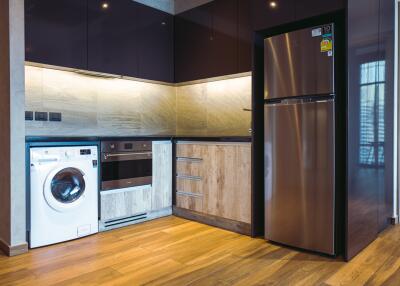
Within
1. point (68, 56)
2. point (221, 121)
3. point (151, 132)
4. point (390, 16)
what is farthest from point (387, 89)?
point (68, 56)

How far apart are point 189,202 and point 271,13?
2018 millimetres

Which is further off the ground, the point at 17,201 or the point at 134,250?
the point at 17,201

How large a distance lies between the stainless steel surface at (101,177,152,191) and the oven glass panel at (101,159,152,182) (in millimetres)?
30

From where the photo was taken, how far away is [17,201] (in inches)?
96.6

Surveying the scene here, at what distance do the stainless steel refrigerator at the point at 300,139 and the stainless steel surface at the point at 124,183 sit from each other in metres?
1.30

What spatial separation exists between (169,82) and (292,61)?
1.80 meters

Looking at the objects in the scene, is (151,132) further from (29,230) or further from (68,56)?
(29,230)

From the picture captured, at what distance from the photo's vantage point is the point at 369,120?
2.64 meters

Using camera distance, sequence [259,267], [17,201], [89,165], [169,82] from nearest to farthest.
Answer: [259,267] → [17,201] → [89,165] → [169,82]

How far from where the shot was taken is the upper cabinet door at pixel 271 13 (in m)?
2.54

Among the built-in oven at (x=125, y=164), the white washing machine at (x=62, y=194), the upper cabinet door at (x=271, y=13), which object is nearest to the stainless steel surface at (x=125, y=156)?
the built-in oven at (x=125, y=164)

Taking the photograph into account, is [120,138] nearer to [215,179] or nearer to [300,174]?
[215,179]

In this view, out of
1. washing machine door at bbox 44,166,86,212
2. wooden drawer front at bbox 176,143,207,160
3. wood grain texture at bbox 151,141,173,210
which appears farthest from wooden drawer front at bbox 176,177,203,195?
washing machine door at bbox 44,166,86,212

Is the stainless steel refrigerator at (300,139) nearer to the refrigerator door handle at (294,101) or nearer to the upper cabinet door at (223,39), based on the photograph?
the refrigerator door handle at (294,101)
